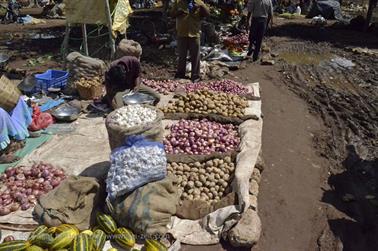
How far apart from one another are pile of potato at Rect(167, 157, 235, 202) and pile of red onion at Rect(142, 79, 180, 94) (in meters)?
2.74

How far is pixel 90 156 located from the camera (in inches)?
199

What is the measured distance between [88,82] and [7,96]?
1784 millimetres

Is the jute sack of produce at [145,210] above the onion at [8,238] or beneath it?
above

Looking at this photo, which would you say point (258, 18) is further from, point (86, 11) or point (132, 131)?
point (132, 131)

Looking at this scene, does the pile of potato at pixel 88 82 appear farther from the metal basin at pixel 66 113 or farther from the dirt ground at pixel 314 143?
the dirt ground at pixel 314 143

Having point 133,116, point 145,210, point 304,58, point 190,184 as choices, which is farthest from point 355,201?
point 304,58

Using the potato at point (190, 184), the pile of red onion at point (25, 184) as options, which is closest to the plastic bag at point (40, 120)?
the pile of red onion at point (25, 184)

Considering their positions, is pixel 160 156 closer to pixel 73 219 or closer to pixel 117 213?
pixel 117 213

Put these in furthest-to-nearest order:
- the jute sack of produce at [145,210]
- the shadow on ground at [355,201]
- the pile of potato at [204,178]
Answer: the pile of potato at [204,178] < the shadow on ground at [355,201] < the jute sack of produce at [145,210]

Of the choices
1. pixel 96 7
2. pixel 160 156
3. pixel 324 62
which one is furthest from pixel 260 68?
pixel 160 156

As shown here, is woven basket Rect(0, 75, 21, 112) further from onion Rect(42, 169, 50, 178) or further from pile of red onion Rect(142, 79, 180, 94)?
pile of red onion Rect(142, 79, 180, 94)

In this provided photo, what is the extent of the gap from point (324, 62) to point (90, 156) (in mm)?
7327

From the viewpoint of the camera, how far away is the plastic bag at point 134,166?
3.73 meters

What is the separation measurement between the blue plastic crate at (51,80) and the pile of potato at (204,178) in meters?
3.69
